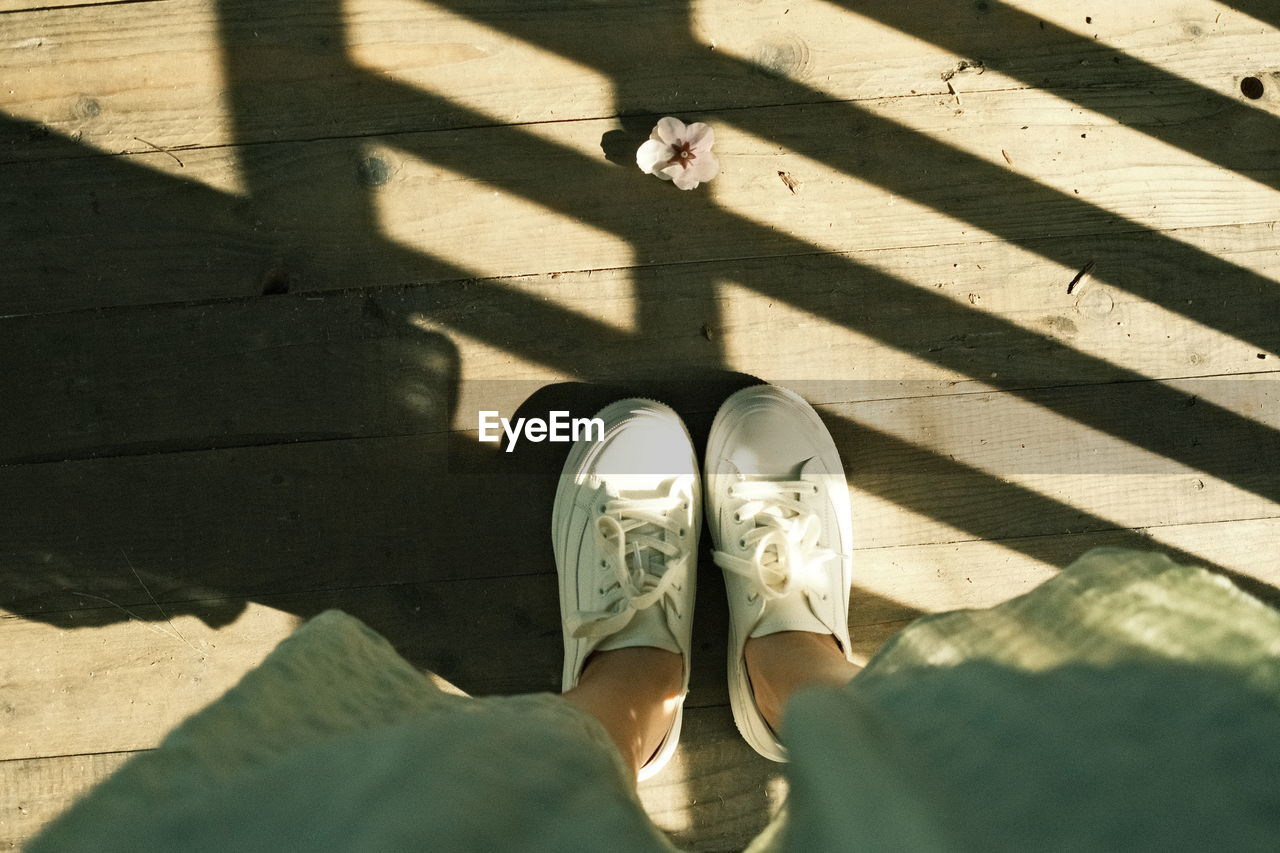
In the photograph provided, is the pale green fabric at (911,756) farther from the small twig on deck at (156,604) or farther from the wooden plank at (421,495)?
the small twig on deck at (156,604)

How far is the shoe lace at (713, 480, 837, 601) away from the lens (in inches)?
51.1

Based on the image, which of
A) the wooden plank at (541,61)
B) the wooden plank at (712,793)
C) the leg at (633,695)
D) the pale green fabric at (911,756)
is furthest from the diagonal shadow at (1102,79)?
the wooden plank at (712,793)

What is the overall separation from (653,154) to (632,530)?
2.14ft

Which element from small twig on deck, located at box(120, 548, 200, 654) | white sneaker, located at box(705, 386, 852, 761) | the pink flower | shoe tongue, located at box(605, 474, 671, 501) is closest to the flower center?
the pink flower

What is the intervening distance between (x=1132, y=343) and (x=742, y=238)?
0.71 m

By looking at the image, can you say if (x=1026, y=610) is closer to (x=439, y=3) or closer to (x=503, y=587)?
(x=503, y=587)

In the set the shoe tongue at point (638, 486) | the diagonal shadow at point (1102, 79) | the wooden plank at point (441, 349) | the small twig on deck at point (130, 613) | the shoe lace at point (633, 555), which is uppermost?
the diagonal shadow at point (1102, 79)

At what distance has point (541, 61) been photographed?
4.49ft

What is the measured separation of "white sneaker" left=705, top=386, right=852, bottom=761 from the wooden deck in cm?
7

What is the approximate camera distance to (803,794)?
572 mm

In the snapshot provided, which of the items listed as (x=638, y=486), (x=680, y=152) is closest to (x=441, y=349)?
(x=638, y=486)

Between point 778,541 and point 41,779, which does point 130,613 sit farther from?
point 778,541

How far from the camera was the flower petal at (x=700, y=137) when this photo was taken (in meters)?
1.32

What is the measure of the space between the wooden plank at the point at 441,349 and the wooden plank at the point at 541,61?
307mm
